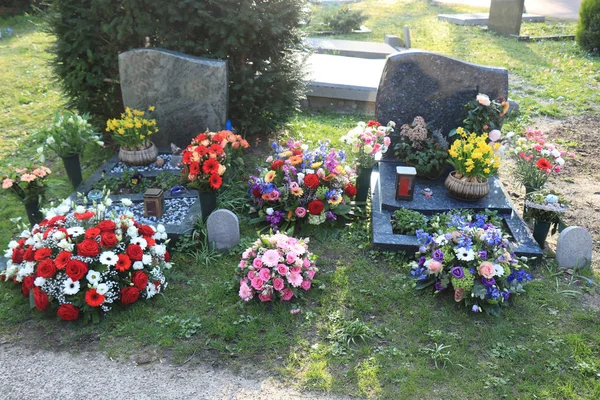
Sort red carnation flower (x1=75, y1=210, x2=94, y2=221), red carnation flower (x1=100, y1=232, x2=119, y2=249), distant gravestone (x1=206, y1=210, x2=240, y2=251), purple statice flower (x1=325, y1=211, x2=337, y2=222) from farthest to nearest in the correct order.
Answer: purple statice flower (x1=325, y1=211, x2=337, y2=222)
distant gravestone (x1=206, y1=210, x2=240, y2=251)
red carnation flower (x1=75, y1=210, x2=94, y2=221)
red carnation flower (x1=100, y1=232, x2=119, y2=249)

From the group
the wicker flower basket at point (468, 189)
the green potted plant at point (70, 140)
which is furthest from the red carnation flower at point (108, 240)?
the wicker flower basket at point (468, 189)

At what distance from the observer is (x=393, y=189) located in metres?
5.43

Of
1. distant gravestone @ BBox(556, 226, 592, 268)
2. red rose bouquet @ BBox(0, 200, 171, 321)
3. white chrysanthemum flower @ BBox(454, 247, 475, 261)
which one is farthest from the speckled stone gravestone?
distant gravestone @ BBox(556, 226, 592, 268)

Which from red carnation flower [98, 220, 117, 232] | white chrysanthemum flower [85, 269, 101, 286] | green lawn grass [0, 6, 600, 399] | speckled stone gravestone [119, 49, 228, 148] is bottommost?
green lawn grass [0, 6, 600, 399]

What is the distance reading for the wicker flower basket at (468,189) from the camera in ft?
16.6

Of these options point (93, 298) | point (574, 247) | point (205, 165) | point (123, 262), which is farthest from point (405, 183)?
point (93, 298)

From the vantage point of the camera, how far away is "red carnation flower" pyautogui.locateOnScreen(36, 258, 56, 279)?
12.1 feet

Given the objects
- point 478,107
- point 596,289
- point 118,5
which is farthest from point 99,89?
point 596,289

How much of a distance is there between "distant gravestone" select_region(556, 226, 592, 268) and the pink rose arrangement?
2.13 meters

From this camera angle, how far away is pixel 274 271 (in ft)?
12.9

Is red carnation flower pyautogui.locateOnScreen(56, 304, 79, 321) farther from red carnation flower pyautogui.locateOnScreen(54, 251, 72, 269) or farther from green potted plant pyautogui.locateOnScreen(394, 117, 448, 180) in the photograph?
green potted plant pyautogui.locateOnScreen(394, 117, 448, 180)

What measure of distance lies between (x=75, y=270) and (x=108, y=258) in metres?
0.24

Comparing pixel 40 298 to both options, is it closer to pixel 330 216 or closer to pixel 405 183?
pixel 330 216

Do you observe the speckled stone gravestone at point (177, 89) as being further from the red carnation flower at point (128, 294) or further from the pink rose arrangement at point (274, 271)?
the red carnation flower at point (128, 294)
